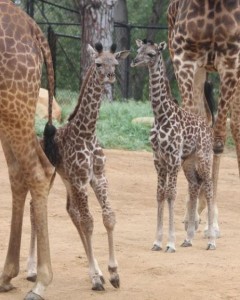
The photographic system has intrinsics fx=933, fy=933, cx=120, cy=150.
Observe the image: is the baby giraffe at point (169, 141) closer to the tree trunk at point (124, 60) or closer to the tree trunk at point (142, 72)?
the tree trunk at point (124, 60)

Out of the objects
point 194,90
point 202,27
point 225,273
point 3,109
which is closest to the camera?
point 3,109

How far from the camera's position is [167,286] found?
21.2 feet

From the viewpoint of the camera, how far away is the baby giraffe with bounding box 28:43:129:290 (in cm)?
645

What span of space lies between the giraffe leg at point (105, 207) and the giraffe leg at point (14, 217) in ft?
1.67

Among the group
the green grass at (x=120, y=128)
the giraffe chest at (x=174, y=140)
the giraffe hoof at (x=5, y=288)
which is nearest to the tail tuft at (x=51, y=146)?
the giraffe hoof at (x=5, y=288)

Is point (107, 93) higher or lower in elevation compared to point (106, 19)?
lower

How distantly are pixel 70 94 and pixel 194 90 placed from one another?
12699mm

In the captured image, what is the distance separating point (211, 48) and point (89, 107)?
6.22 ft

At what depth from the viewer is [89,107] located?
6.73m

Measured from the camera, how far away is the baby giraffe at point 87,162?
6.45 meters

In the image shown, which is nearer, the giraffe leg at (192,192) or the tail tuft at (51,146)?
the tail tuft at (51,146)

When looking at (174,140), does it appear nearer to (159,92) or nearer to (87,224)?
(159,92)

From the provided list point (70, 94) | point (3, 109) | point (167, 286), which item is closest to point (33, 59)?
point (3, 109)

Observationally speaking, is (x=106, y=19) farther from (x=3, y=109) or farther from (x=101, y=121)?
(x=3, y=109)
